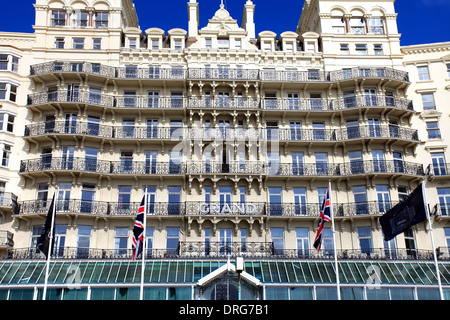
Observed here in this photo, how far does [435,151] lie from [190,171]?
19.0 m

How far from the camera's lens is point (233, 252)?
32812 millimetres

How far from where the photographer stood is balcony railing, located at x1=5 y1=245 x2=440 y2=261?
32.2m

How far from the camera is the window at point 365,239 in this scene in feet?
111

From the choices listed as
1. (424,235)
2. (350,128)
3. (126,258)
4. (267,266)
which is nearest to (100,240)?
(126,258)

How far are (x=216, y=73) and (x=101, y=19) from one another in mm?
11025

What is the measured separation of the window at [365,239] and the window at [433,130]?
31.9 feet

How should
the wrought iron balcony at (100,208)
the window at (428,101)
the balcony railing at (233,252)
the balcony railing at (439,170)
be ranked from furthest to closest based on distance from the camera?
the window at (428,101), the balcony railing at (439,170), the wrought iron balcony at (100,208), the balcony railing at (233,252)

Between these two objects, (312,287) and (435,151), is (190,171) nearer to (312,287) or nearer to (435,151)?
(312,287)

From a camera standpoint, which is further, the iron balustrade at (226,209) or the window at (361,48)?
the window at (361,48)

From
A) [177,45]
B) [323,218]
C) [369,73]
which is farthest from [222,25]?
[323,218]

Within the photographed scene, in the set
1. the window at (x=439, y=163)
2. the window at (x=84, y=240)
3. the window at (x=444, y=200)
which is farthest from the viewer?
the window at (x=439, y=163)

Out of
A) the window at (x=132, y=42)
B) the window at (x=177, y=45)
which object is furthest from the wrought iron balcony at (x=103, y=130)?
the window at (x=177, y=45)

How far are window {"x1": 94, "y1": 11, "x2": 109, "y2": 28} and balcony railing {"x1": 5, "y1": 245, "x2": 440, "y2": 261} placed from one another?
18500mm

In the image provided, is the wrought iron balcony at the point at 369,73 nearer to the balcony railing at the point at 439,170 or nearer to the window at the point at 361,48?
the window at the point at 361,48
